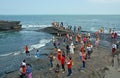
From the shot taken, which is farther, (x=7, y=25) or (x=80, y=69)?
(x=7, y=25)

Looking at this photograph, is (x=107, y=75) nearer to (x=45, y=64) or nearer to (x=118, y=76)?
(x=118, y=76)

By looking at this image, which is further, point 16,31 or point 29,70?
point 16,31

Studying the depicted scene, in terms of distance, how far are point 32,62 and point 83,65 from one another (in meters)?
7.87

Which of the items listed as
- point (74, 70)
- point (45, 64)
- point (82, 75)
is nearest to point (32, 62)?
point (45, 64)

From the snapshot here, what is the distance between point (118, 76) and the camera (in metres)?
21.2

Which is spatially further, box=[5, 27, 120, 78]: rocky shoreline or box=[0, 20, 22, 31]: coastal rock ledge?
box=[0, 20, 22, 31]: coastal rock ledge

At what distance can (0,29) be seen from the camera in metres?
77.9

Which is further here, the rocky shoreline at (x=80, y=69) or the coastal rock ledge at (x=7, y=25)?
the coastal rock ledge at (x=7, y=25)

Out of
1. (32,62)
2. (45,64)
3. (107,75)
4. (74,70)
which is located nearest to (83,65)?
(74,70)

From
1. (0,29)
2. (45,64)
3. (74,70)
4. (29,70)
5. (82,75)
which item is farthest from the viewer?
(0,29)

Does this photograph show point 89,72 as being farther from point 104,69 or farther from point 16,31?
point 16,31

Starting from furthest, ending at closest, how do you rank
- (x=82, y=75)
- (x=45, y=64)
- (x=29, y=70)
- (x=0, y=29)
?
(x=0, y=29)
(x=45, y=64)
(x=82, y=75)
(x=29, y=70)

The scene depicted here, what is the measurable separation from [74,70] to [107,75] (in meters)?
3.65

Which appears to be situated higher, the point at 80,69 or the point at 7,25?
the point at 80,69
